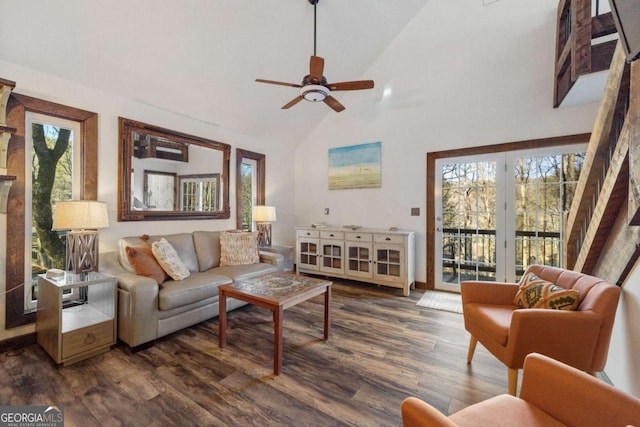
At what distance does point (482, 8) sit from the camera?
3.65 m

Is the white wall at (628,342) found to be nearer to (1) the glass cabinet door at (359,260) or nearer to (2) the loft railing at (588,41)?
(2) the loft railing at (588,41)

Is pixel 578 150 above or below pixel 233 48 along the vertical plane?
below

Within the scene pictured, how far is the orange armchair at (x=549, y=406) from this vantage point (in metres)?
0.89

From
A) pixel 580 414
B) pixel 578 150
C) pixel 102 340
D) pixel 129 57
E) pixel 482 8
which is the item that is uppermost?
pixel 482 8

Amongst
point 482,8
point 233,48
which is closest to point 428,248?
point 482,8

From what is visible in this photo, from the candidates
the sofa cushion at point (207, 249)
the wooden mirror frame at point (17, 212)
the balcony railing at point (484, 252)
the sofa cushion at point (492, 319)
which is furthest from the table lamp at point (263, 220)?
the sofa cushion at point (492, 319)

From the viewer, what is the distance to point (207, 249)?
3418 millimetres

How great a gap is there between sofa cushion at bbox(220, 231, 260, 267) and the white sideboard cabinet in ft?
3.85

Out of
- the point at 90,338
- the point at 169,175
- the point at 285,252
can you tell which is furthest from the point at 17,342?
the point at 285,252

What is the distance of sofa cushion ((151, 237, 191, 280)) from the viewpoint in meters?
2.72

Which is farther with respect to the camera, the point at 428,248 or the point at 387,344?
the point at 428,248

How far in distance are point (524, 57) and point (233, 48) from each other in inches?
139

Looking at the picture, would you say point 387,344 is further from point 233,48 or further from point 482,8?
point 482,8

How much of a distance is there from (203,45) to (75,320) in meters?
2.82
